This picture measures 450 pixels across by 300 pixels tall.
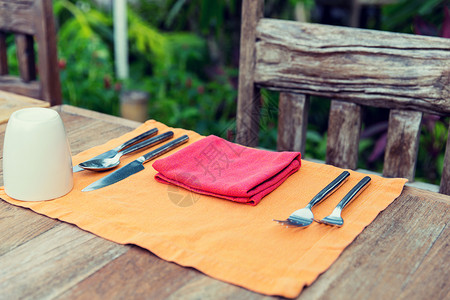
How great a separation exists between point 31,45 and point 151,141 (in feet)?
2.53

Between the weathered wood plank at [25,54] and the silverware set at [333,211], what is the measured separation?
113 cm

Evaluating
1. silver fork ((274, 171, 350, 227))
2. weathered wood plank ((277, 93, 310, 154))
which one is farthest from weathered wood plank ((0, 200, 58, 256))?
weathered wood plank ((277, 93, 310, 154))

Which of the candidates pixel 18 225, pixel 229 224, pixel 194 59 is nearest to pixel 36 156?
pixel 18 225

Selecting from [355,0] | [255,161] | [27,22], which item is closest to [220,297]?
[255,161]

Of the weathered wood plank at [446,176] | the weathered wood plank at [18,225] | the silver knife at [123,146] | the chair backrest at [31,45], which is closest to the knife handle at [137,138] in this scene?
the silver knife at [123,146]

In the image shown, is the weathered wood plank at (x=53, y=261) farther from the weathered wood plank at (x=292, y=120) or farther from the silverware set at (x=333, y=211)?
the weathered wood plank at (x=292, y=120)

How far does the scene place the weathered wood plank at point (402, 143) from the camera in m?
1.28

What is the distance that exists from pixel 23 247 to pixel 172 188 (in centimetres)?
27

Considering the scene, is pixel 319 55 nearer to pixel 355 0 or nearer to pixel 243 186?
pixel 243 186

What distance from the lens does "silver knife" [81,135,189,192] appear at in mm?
938

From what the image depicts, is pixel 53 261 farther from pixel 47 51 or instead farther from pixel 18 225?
pixel 47 51

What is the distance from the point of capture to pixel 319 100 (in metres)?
3.03

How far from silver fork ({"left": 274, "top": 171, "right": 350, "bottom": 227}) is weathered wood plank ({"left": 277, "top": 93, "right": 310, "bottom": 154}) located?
49 centimetres

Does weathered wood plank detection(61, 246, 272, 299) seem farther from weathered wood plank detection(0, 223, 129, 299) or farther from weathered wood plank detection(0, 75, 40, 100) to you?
weathered wood plank detection(0, 75, 40, 100)
